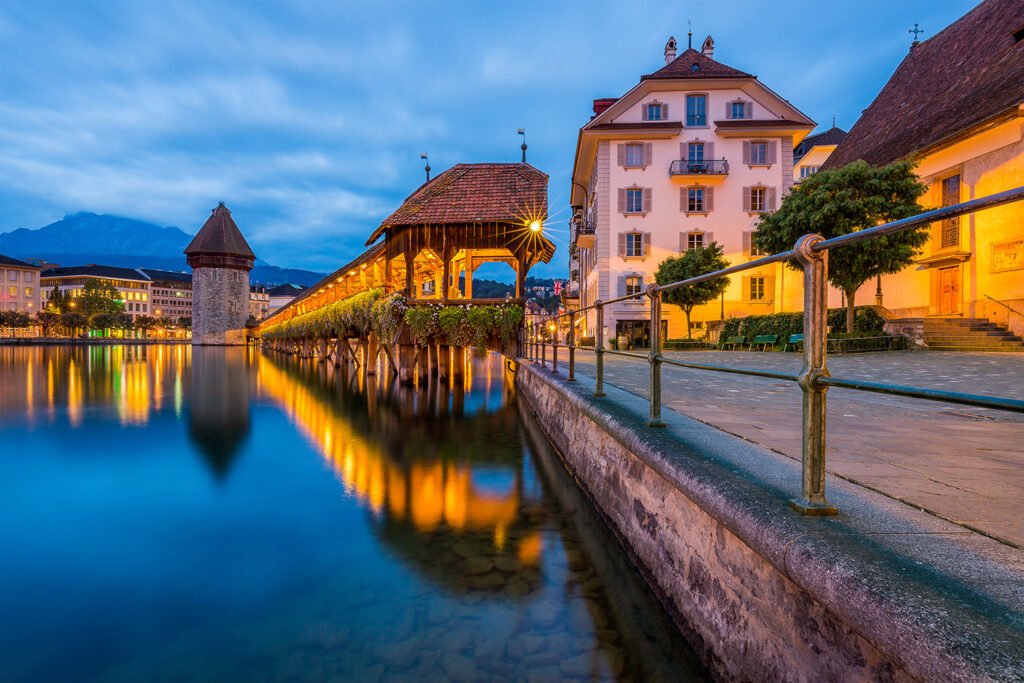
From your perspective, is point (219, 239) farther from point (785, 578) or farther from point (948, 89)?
point (785, 578)

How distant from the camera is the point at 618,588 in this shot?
135 inches

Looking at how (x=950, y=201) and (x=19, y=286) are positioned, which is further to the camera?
(x=19, y=286)

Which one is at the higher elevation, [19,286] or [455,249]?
[19,286]

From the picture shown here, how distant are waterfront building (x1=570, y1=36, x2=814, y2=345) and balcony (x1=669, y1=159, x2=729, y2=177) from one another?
54 millimetres

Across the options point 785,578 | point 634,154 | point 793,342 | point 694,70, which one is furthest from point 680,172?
point 785,578

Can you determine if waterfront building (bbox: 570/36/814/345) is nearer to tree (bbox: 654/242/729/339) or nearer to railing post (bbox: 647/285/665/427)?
tree (bbox: 654/242/729/339)

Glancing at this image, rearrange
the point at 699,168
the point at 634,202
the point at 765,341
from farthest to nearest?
the point at 634,202
the point at 699,168
the point at 765,341

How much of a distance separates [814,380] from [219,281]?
68216 mm

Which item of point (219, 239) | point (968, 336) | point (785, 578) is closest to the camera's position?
point (785, 578)

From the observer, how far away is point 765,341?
18.6 m

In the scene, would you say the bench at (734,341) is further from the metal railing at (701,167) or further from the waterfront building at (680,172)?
the metal railing at (701,167)

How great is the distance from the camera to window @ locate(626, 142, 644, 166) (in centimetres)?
3019

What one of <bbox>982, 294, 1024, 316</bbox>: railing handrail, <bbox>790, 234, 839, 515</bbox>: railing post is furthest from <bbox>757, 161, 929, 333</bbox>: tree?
<bbox>790, 234, 839, 515</bbox>: railing post

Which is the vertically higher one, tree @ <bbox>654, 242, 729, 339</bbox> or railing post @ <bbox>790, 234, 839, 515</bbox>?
tree @ <bbox>654, 242, 729, 339</bbox>
